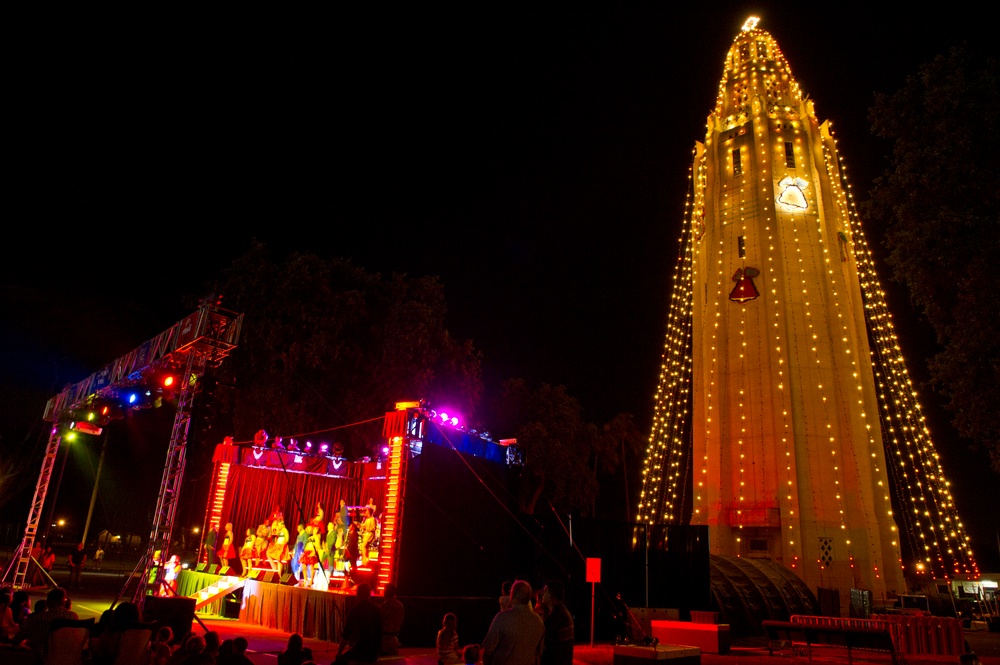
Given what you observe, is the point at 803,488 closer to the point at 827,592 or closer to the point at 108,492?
the point at 827,592

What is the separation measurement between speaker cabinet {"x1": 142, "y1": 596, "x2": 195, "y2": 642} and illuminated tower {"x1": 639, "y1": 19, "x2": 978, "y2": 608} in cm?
2098

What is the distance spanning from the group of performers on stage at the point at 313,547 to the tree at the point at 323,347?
3.80m

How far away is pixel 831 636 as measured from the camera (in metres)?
12.8

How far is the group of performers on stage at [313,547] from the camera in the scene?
14703 mm

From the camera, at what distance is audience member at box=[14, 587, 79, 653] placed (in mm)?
6539

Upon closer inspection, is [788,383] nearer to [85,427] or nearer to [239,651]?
[85,427]

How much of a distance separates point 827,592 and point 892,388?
11.5 metres

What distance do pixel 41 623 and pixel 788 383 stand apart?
24847 mm

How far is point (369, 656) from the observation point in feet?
21.1

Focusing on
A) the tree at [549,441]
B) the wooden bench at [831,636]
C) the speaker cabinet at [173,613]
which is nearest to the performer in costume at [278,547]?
the speaker cabinet at [173,613]

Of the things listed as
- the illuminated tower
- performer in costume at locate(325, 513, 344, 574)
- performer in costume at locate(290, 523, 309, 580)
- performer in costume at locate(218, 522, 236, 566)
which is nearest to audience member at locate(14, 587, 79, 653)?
performer in costume at locate(325, 513, 344, 574)

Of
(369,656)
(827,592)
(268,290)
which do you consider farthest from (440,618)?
(827,592)

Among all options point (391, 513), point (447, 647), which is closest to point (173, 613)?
point (447, 647)

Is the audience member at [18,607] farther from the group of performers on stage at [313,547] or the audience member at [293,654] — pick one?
the group of performers on stage at [313,547]
